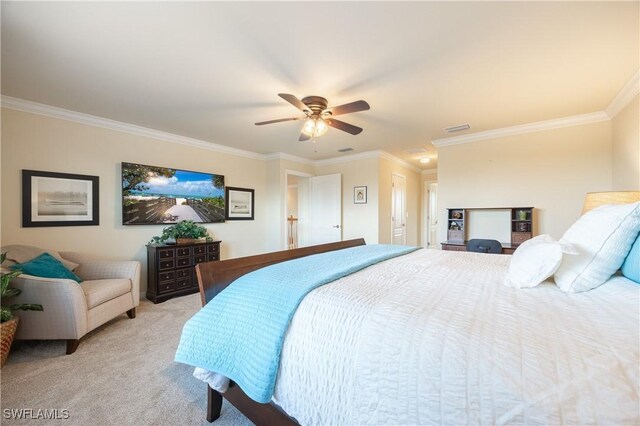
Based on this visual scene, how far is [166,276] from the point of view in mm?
3566

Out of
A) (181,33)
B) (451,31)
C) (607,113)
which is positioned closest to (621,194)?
(607,113)

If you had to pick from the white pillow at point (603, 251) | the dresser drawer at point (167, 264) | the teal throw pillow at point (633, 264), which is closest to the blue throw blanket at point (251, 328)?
the white pillow at point (603, 251)

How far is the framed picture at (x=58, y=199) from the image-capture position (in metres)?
2.92

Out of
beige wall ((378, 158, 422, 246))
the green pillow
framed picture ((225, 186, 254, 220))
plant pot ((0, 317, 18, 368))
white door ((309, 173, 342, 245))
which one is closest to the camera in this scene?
plant pot ((0, 317, 18, 368))

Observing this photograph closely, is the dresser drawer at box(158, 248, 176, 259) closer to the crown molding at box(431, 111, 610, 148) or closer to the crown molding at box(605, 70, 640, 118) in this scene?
the crown molding at box(431, 111, 610, 148)

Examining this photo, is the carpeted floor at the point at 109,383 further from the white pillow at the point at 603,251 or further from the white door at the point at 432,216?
the white door at the point at 432,216

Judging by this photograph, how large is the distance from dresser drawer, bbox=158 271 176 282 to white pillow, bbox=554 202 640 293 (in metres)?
4.01

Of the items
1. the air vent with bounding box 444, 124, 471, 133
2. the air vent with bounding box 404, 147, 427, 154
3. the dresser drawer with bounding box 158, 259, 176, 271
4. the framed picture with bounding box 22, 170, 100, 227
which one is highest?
the air vent with bounding box 444, 124, 471, 133

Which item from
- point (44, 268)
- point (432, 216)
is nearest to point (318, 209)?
point (432, 216)

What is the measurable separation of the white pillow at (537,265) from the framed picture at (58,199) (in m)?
4.39

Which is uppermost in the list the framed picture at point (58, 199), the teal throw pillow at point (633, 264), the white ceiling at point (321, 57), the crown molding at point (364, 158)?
the white ceiling at point (321, 57)

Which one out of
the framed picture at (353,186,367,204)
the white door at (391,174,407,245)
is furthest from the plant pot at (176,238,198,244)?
the white door at (391,174,407,245)

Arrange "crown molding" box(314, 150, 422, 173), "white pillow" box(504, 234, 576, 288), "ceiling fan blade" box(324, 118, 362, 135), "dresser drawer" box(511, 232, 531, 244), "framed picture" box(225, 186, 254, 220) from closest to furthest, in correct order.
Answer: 1. "white pillow" box(504, 234, 576, 288)
2. "ceiling fan blade" box(324, 118, 362, 135)
3. "dresser drawer" box(511, 232, 531, 244)
4. "framed picture" box(225, 186, 254, 220)
5. "crown molding" box(314, 150, 422, 173)

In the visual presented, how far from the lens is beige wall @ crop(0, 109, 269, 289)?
9.34 ft
